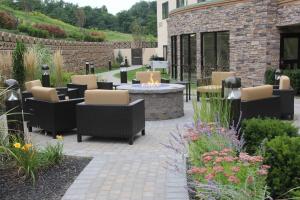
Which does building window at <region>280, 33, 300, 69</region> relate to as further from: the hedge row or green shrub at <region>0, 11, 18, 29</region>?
green shrub at <region>0, 11, 18, 29</region>

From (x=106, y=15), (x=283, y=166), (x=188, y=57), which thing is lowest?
(x=283, y=166)

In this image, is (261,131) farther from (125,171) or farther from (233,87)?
(125,171)

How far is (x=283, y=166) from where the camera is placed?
3.62m

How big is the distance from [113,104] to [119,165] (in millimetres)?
1568

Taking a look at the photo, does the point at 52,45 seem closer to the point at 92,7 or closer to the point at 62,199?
the point at 62,199

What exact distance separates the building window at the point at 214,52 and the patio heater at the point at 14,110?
386 inches

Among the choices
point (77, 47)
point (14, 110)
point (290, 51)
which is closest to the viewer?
point (14, 110)

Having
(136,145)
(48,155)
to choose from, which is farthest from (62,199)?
(136,145)

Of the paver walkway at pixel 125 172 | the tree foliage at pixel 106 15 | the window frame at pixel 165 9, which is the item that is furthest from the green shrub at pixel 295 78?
the tree foliage at pixel 106 15

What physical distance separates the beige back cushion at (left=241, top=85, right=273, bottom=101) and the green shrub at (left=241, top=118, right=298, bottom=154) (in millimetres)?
2909

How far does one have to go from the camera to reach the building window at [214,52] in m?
15.1

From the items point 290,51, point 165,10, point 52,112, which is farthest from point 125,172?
point 165,10

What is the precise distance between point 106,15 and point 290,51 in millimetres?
53242

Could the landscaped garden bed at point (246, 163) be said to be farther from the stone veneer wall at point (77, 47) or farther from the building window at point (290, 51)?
the stone veneer wall at point (77, 47)
